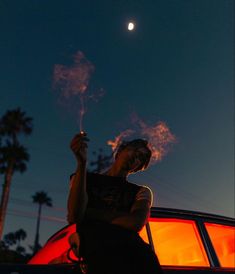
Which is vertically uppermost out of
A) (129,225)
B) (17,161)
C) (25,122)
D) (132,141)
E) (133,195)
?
(25,122)

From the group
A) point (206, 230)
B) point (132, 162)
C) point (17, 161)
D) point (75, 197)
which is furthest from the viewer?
point (17, 161)

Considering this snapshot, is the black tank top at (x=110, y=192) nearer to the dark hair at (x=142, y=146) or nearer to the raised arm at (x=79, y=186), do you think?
the raised arm at (x=79, y=186)

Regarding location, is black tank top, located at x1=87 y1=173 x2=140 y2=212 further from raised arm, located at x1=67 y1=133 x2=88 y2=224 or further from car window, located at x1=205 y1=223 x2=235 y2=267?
car window, located at x1=205 y1=223 x2=235 y2=267

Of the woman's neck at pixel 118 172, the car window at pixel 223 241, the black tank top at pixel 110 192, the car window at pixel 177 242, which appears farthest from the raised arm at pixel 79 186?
the car window at pixel 223 241

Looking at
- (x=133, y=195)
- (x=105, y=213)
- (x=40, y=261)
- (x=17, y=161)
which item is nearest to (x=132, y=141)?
(x=133, y=195)

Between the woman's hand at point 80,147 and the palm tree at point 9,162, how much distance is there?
24.2 m

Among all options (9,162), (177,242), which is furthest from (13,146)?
(177,242)

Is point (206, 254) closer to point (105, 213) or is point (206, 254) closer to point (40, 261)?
point (40, 261)

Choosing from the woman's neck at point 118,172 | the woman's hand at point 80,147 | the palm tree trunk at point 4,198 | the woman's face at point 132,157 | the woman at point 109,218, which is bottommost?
the woman at point 109,218

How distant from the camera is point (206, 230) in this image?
3.92 metres

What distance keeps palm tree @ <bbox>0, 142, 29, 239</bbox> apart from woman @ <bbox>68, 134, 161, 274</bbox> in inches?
942

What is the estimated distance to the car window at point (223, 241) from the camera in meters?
3.96

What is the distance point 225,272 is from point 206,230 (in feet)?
1.62

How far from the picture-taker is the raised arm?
1.77 meters
